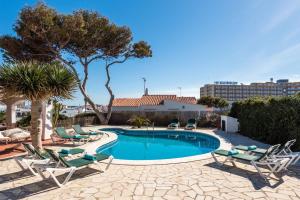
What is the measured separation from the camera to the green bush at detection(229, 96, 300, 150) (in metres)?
10.6

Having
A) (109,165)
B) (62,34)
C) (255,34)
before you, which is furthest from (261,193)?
(62,34)

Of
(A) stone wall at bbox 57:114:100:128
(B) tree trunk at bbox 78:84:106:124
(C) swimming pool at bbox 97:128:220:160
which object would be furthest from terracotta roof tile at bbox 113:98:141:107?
(C) swimming pool at bbox 97:128:220:160

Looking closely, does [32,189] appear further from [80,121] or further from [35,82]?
[80,121]

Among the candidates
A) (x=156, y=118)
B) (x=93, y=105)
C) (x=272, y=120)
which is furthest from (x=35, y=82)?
(x=156, y=118)

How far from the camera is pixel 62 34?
19828 millimetres

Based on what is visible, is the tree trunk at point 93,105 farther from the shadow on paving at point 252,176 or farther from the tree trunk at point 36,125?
the shadow on paving at point 252,176

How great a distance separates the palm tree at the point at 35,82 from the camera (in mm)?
8711

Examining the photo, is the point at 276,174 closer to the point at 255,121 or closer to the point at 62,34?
the point at 255,121

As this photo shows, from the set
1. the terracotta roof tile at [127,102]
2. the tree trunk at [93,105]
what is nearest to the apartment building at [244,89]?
the terracotta roof tile at [127,102]

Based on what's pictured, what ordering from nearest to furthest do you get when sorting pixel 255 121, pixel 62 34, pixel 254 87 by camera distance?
pixel 255 121 → pixel 62 34 → pixel 254 87

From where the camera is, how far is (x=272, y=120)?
12.3 meters

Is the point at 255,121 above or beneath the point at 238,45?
beneath

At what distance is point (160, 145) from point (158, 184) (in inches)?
374

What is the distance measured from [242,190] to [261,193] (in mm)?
428
